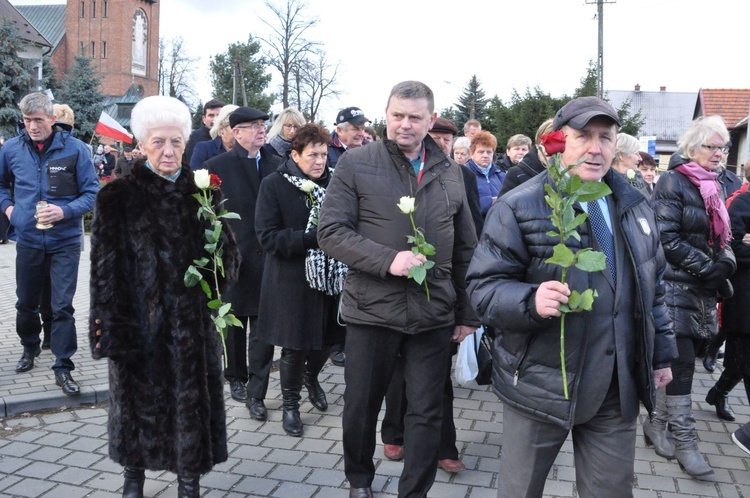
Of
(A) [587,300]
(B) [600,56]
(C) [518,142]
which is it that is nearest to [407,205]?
(A) [587,300]

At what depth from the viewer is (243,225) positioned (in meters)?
5.97

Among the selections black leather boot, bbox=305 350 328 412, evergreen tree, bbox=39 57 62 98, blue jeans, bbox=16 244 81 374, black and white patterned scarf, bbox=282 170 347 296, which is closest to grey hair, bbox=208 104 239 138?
blue jeans, bbox=16 244 81 374

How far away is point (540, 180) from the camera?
10.0 ft

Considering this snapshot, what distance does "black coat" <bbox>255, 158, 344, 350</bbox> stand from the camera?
526 cm

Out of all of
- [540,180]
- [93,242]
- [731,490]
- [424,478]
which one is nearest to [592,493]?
[424,478]

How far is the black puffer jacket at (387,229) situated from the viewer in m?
3.78

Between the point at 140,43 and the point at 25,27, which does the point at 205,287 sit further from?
the point at 140,43

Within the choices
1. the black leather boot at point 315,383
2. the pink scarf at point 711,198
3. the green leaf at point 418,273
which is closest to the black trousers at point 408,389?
the green leaf at point 418,273

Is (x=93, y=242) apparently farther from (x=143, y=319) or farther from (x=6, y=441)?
(x=6, y=441)

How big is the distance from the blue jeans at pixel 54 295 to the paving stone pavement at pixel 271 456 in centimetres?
32

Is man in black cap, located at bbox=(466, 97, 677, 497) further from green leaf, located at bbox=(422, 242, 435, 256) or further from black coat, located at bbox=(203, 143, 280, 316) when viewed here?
black coat, located at bbox=(203, 143, 280, 316)

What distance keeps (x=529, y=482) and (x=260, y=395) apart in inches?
120

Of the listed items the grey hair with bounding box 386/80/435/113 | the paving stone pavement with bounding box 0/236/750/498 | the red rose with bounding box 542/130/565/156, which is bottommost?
the paving stone pavement with bounding box 0/236/750/498

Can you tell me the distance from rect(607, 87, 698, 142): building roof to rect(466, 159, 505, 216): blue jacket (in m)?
63.5
